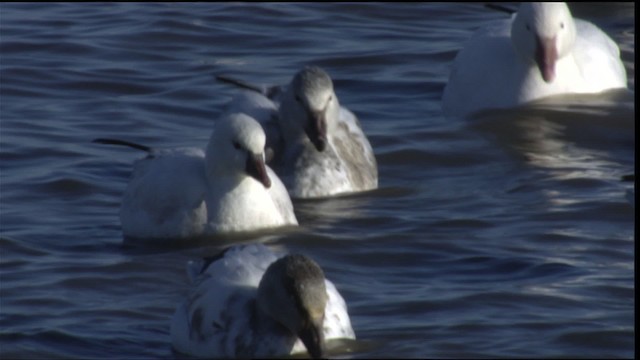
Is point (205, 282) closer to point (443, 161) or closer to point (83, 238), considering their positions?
point (83, 238)

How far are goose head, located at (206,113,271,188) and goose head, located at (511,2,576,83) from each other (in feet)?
9.94

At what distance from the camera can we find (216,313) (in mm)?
8758

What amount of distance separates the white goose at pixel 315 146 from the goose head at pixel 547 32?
165 centimetres

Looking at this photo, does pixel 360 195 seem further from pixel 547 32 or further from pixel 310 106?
pixel 547 32

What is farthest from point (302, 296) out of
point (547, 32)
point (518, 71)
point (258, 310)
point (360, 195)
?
point (518, 71)

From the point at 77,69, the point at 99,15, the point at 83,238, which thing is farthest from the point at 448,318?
the point at 99,15

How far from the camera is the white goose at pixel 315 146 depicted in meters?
11.7

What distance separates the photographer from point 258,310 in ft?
28.4

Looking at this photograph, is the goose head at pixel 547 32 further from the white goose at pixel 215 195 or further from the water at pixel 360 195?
the white goose at pixel 215 195

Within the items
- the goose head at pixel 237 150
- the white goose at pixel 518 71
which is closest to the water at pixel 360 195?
the white goose at pixel 518 71

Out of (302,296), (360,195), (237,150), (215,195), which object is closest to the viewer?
(302,296)

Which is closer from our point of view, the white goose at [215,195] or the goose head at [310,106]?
the white goose at [215,195]

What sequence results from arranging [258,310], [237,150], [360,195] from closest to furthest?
[258,310] < [237,150] < [360,195]

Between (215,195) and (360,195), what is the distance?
1255 mm
